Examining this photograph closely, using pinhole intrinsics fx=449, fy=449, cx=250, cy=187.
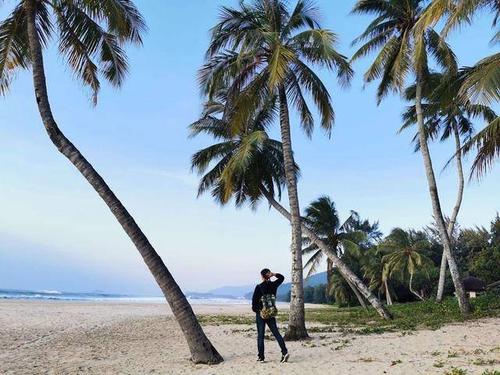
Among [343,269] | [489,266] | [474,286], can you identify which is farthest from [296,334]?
[489,266]

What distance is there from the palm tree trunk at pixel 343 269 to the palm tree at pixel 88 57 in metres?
10.3

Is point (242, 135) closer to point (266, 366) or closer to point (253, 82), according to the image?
point (253, 82)

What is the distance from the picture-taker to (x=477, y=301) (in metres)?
19.5

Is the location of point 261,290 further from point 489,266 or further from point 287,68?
point 489,266

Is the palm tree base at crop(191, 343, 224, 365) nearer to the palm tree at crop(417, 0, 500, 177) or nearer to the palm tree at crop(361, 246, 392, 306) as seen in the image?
the palm tree at crop(417, 0, 500, 177)

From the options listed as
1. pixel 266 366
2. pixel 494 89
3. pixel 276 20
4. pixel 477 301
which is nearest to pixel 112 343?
pixel 266 366

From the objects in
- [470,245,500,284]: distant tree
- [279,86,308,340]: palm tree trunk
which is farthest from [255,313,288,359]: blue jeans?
[470,245,500,284]: distant tree

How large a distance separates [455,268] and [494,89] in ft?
33.7

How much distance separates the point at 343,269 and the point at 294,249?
713 centimetres

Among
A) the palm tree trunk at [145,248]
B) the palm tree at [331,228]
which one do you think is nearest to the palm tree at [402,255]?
the palm tree at [331,228]

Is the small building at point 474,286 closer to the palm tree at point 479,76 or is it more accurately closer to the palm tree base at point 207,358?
the palm tree at point 479,76

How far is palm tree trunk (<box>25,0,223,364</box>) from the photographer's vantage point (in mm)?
8922

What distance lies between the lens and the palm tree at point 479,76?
28.7ft

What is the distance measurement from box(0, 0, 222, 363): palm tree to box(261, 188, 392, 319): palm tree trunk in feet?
33.9
